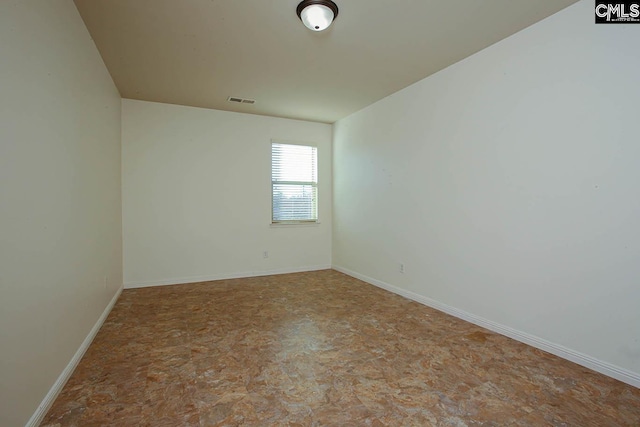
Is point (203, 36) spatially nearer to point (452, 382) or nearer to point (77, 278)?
point (77, 278)

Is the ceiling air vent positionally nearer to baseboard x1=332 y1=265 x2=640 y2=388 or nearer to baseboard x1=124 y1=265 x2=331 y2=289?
baseboard x1=124 y1=265 x2=331 y2=289

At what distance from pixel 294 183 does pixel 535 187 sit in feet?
12.0

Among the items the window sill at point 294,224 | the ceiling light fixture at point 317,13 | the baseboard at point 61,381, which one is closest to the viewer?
the baseboard at point 61,381

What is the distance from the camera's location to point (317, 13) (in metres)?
2.29

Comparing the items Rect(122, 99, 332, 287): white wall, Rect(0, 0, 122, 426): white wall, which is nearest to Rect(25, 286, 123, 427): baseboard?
Rect(0, 0, 122, 426): white wall

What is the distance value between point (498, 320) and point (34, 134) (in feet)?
12.2

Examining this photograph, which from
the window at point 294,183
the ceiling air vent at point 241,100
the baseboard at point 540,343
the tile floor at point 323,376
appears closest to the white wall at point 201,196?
the window at point 294,183

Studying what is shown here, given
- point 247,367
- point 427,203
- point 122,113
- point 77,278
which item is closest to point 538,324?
point 427,203

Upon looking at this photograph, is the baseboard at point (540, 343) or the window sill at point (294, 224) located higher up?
the window sill at point (294, 224)

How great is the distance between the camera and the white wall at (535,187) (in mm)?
2094

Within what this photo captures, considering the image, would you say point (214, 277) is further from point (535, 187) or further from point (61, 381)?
point (535, 187)

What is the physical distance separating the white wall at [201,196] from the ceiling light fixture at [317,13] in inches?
114

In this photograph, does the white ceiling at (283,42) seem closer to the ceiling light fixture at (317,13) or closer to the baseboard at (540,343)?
the ceiling light fixture at (317,13)

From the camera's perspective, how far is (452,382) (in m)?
2.04
